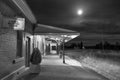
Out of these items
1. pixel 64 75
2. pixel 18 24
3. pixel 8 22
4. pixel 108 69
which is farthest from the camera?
pixel 108 69

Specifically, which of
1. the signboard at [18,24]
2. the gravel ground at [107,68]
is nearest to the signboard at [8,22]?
the signboard at [18,24]

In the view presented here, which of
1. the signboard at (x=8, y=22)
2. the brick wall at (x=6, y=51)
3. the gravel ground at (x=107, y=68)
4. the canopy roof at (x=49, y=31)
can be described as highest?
the canopy roof at (x=49, y=31)

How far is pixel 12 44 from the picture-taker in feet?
25.2

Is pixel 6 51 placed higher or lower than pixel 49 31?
lower

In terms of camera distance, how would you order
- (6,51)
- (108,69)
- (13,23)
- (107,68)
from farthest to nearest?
(107,68), (108,69), (13,23), (6,51)

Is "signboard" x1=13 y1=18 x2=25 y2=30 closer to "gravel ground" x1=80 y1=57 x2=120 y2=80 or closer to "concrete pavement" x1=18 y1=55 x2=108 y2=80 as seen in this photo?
"concrete pavement" x1=18 y1=55 x2=108 y2=80

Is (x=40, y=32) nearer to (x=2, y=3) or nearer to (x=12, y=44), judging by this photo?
(x=12, y=44)

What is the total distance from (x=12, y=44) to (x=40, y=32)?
606cm

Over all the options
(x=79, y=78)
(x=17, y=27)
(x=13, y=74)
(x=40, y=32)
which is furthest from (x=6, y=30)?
(x=40, y=32)

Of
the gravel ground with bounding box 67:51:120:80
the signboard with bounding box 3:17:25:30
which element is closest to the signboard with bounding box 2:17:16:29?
the signboard with bounding box 3:17:25:30

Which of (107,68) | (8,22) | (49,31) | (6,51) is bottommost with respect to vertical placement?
(107,68)

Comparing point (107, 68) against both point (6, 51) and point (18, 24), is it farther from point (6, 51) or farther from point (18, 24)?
point (6, 51)

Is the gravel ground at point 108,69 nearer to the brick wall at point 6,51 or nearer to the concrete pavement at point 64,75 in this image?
the concrete pavement at point 64,75

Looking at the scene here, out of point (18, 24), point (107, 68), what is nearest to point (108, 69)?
point (107, 68)
